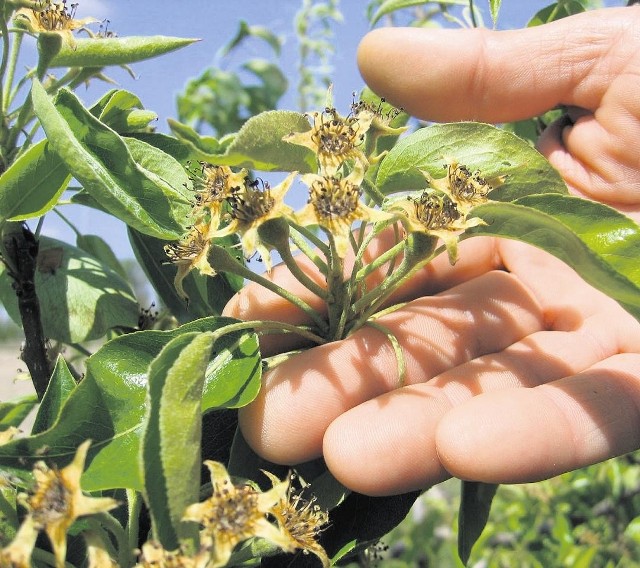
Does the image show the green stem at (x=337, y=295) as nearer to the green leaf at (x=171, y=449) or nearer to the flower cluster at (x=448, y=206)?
the flower cluster at (x=448, y=206)

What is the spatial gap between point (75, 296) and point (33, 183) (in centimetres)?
36

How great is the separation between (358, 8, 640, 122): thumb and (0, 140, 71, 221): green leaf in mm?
721

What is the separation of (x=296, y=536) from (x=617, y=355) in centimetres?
88

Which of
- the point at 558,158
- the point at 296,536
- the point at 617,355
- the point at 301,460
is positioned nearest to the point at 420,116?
the point at 558,158

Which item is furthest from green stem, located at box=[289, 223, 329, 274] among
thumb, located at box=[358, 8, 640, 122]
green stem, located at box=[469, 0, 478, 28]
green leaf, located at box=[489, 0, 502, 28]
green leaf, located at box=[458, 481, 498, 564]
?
green stem, located at box=[469, 0, 478, 28]

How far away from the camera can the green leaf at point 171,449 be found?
0.82 m

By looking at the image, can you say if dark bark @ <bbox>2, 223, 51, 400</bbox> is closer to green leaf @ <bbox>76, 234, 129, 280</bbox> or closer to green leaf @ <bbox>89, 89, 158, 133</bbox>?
green leaf @ <bbox>89, 89, 158, 133</bbox>

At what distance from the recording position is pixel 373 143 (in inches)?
50.6

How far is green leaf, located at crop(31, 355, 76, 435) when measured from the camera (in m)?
1.07

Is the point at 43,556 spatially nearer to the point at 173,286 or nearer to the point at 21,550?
the point at 21,550

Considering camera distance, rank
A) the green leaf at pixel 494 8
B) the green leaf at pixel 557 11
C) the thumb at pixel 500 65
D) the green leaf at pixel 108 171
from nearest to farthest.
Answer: the green leaf at pixel 108 171 → the thumb at pixel 500 65 → the green leaf at pixel 494 8 → the green leaf at pixel 557 11

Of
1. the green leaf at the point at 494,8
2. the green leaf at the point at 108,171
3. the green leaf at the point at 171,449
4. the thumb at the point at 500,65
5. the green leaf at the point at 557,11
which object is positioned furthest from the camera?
the green leaf at the point at 557,11

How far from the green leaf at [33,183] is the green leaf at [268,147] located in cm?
24

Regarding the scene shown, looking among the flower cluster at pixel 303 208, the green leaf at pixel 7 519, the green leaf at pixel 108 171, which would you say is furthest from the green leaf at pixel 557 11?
the green leaf at pixel 7 519
